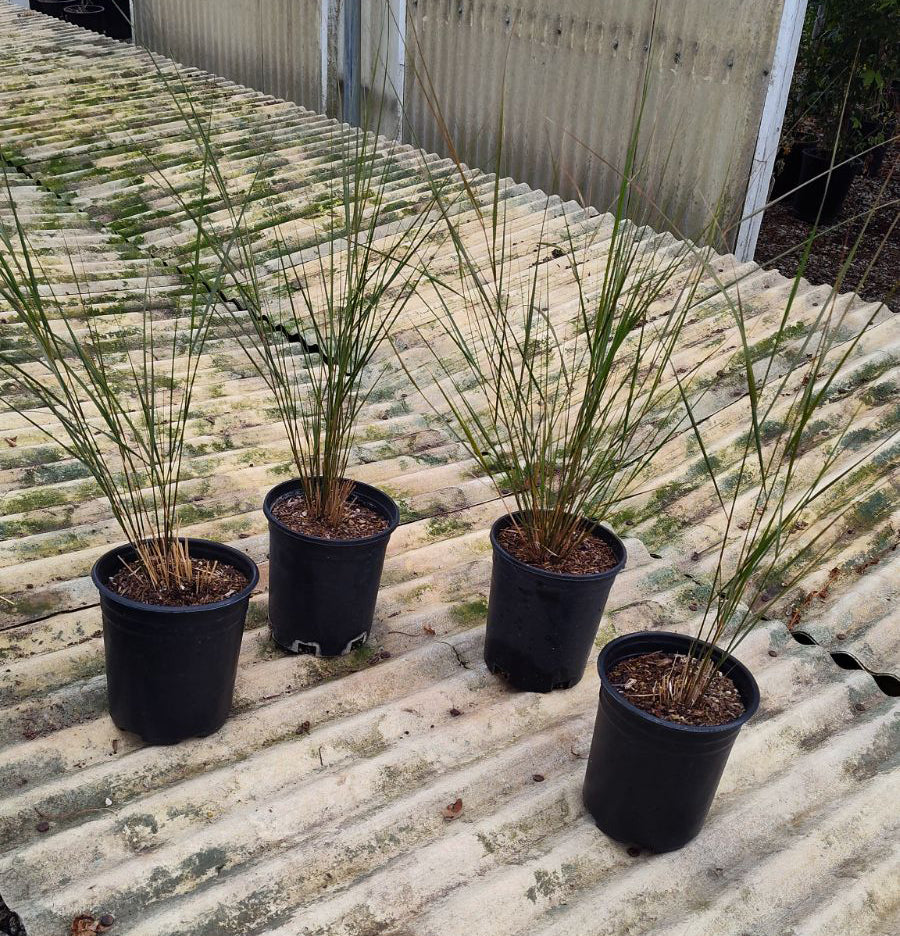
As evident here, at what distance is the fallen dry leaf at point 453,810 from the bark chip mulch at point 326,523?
62cm

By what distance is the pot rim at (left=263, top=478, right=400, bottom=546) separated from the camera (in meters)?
2.13

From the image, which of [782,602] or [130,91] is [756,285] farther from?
[130,91]

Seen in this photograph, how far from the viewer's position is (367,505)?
238 cm

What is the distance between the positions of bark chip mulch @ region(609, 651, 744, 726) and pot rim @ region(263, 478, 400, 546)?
23.9 inches

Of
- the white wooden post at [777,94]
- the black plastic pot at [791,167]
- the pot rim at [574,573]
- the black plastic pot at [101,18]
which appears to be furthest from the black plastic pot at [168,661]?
the black plastic pot at [101,18]

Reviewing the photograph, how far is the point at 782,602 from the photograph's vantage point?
2590 millimetres

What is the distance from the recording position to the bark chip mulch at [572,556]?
2.14 meters

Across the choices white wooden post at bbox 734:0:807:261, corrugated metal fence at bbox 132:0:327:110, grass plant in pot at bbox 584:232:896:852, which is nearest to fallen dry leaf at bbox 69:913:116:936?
grass plant in pot at bbox 584:232:896:852

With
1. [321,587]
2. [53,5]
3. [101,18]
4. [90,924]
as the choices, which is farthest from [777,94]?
[53,5]

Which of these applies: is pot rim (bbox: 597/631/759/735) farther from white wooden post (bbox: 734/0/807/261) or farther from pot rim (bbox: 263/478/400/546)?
white wooden post (bbox: 734/0/807/261)

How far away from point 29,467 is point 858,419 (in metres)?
2.61

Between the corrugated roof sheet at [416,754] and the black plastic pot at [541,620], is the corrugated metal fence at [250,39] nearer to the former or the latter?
the corrugated roof sheet at [416,754]

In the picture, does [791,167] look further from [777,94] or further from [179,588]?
[179,588]

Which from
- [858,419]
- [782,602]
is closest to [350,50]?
[858,419]
